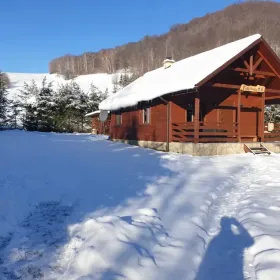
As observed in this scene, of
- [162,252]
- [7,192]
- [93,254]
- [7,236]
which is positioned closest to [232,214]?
[162,252]

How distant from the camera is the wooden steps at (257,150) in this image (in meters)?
13.1

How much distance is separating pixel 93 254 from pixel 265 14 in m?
90.0

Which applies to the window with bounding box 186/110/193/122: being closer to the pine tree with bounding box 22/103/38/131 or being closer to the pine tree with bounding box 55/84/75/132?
the pine tree with bounding box 55/84/75/132

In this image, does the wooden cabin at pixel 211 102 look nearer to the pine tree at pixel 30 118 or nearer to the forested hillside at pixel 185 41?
the pine tree at pixel 30 118

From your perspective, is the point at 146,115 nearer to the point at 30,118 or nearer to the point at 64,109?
the point at 30,118

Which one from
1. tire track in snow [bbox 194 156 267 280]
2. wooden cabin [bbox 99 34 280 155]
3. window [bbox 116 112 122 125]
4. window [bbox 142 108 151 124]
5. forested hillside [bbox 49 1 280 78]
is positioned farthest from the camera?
forested hillside [bbox 49 1 280 78]

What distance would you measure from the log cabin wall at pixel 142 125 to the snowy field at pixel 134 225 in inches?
294

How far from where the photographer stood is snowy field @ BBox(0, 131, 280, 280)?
3.15 meters

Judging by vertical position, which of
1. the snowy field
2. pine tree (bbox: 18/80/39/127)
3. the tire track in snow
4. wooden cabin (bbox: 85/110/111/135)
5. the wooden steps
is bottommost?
the tire track in snow

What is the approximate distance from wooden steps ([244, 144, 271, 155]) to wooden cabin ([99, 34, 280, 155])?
268 mm

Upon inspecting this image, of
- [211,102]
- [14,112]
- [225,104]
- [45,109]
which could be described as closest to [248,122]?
[225,104]

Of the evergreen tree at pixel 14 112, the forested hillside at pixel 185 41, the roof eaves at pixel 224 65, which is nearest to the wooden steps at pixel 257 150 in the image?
the roof eaves at pixel 224 65

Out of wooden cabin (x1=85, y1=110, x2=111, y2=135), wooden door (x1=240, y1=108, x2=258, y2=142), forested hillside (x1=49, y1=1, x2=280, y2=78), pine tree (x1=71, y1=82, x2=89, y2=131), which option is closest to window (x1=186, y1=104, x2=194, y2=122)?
wooden door (x1=240, y1=108, x2=258, y2=142)

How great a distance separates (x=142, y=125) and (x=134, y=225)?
1309 cm
